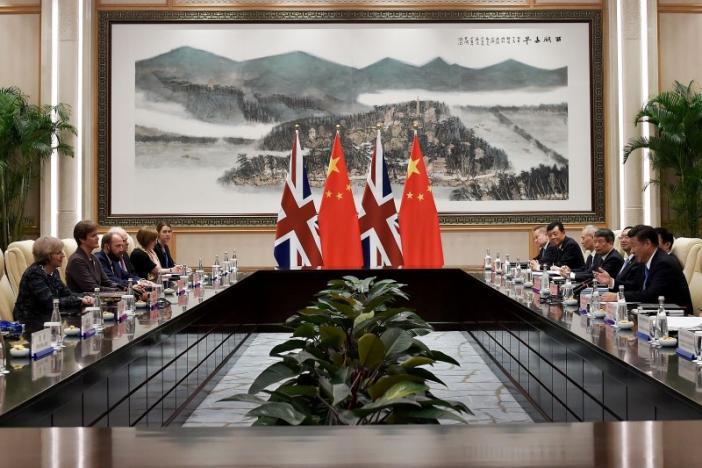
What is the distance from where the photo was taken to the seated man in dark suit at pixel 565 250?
27.2 feet

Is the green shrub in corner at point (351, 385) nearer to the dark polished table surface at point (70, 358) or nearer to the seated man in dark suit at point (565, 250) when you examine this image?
the dark polished table surface at point (70, 358)

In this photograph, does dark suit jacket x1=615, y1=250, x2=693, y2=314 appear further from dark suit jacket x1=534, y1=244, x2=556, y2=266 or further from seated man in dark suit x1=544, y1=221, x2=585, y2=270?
dark suit jacket x1=534, y1=244, x2=556, y2=266

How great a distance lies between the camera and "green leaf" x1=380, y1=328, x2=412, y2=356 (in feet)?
8.96

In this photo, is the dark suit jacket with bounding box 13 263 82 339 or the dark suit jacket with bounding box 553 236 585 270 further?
the dark suit jacket with bounding box 553 236 585 270

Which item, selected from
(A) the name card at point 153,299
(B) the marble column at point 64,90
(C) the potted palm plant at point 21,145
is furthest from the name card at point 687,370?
(B) the marble column at point 64,90

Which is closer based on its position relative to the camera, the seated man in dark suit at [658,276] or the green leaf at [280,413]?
the green leaf at [280,413]

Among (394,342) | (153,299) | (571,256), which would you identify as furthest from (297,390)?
Result: (571,256)

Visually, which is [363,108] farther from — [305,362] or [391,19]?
[305,362]

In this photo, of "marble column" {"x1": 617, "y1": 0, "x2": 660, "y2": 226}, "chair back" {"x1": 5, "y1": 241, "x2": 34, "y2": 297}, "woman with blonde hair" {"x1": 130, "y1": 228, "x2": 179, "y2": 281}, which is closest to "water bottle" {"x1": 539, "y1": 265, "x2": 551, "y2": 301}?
"chair back" {"x1": 5, "y1": 241, "x2": 34, "y2": 297}

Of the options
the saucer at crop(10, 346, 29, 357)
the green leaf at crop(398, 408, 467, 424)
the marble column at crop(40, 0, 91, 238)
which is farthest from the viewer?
the marble column at crop(40, 0, 91, 238)

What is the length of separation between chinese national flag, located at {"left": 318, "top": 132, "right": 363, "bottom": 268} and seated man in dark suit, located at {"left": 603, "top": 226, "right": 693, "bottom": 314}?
4.40 meters

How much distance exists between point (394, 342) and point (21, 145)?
8.35 meters

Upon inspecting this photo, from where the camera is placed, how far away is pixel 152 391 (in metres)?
3.95

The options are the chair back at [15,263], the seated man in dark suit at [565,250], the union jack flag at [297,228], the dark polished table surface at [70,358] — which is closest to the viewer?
the dark polished table surface at [70,358]
